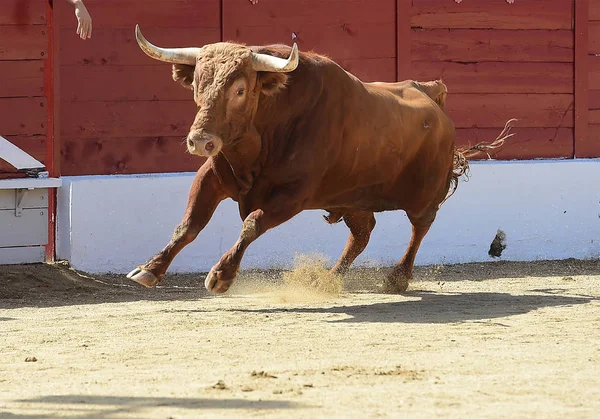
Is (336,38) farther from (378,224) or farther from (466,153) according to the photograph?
(378,224)

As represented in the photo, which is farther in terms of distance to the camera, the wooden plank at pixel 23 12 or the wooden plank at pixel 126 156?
the wooden plank at pixel 126 156

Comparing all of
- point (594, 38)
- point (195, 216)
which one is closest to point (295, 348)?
point (195, 216)

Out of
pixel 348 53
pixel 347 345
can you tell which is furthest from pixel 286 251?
pixel 347 345

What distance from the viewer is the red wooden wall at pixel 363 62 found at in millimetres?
9602

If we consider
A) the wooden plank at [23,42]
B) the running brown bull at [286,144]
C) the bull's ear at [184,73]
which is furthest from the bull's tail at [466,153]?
the wooden plank at [23,42]

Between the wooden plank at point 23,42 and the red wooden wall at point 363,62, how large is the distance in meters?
0.03

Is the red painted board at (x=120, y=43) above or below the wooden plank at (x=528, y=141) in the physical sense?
above

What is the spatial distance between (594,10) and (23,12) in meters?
5.16

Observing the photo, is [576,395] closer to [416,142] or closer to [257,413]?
[257,413]

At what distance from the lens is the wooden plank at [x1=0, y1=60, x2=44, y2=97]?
8867 mm

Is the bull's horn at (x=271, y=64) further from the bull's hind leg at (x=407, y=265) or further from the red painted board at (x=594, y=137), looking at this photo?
the red painted board at (x=594, y=137)

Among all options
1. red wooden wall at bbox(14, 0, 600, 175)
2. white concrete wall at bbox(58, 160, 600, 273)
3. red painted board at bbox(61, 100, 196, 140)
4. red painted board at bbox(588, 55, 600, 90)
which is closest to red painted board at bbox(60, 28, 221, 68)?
red wooden wall at bbox(14, 0, 600, 175)

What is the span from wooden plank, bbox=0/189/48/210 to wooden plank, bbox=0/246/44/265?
29 centimetres

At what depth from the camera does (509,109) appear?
35.9 feet
